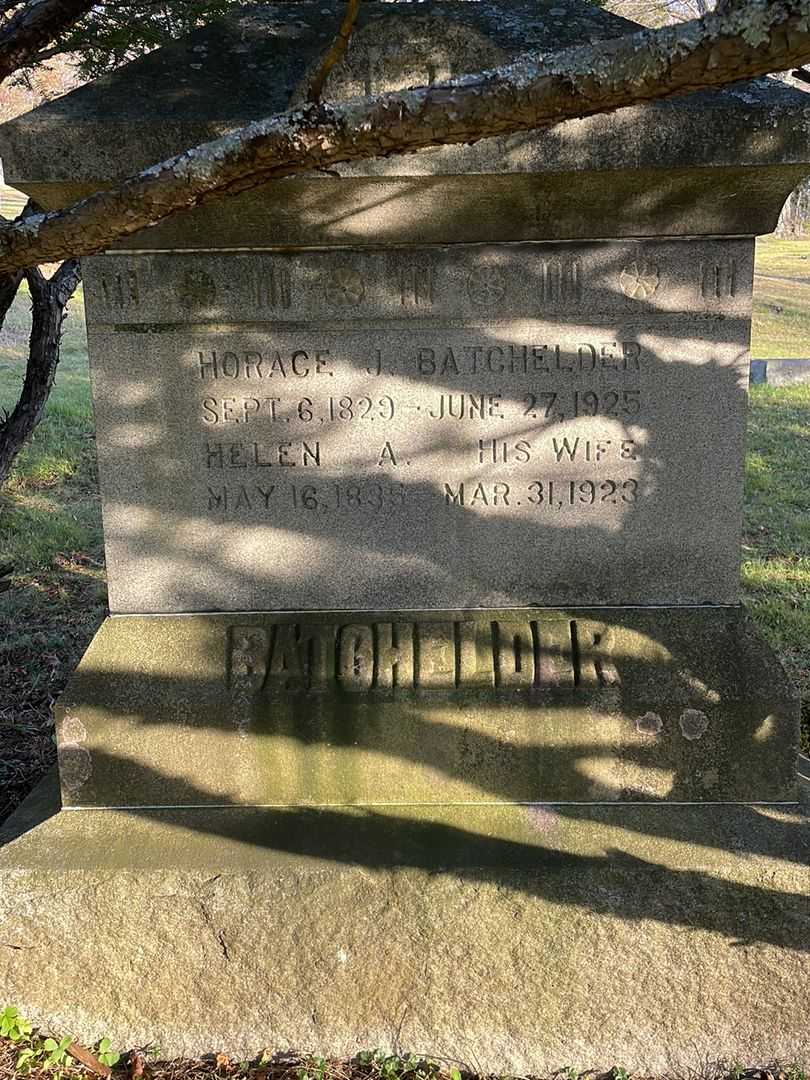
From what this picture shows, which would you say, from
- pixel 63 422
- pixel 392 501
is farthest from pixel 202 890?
pixel 63 422

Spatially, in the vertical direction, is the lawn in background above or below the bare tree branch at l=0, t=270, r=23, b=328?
below

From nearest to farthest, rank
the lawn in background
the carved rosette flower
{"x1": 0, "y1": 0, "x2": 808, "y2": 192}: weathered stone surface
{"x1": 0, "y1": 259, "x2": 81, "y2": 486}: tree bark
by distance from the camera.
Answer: {"x1": 0, "y1": 0, "x2": 808, "y2": 192}: weathered stone surface
the carved rosette flower
the lawn in background
{"x1": 0, "y1": 259, "x2": 81, "y2": 486}: tree bark

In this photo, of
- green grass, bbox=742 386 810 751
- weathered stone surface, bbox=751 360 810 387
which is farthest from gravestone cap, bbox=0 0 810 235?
weathered stone surface, bbox=751 360 810 387

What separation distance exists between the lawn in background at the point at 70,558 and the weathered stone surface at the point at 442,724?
109cm

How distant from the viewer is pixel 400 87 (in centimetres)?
255

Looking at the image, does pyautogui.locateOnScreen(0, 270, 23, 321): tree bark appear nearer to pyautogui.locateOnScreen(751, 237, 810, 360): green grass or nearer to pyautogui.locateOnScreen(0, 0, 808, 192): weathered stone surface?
pyautogui.locateOnScreen(0, 0, 808, 192): weathered stone surface

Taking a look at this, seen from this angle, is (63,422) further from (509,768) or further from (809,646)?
(509,768)

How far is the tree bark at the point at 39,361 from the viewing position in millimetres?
4805

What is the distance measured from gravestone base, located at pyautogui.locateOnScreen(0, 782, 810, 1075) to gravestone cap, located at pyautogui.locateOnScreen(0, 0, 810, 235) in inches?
71.4

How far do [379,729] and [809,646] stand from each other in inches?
A: 121

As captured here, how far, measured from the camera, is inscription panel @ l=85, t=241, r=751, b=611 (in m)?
2.78

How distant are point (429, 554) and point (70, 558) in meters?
4.27

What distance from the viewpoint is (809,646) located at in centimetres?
502

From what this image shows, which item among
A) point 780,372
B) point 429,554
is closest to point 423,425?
point 429,554
